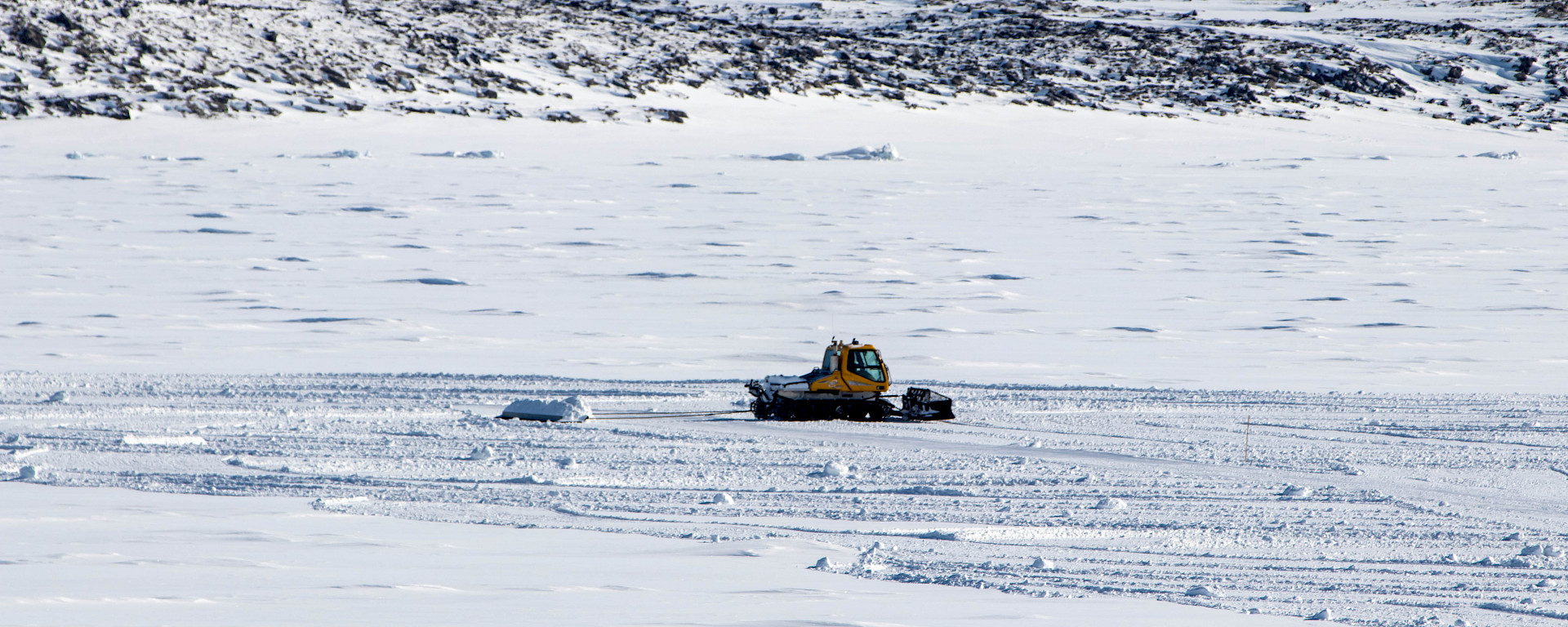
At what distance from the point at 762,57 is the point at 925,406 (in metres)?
35.2

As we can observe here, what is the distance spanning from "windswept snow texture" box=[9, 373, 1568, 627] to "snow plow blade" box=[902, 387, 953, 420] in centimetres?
17

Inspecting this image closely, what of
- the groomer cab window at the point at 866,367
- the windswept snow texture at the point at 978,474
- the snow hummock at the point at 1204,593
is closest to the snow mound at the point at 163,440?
the windswept snow texture at the point at 978,474

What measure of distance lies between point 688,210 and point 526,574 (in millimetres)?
19399

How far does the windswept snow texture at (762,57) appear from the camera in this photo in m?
→ 36.1

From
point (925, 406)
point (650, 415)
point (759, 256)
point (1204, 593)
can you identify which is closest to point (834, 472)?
point (925, 406)

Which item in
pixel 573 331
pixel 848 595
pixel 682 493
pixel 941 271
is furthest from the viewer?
pixel 941 271

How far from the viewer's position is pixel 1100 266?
66.2 ft

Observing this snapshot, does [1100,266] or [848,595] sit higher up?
[848,595]

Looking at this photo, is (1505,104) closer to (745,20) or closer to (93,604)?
(745,20)

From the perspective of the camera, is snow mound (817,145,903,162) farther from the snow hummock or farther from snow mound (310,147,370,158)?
the snow hummock

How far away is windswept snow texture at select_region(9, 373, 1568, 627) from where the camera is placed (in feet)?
19.6

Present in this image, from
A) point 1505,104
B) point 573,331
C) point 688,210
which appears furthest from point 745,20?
point 573,331

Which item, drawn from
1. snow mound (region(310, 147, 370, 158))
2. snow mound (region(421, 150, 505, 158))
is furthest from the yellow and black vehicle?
snow mound (region(310, 147, 370, 158))

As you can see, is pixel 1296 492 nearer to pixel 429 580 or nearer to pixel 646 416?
pixel 429 580
